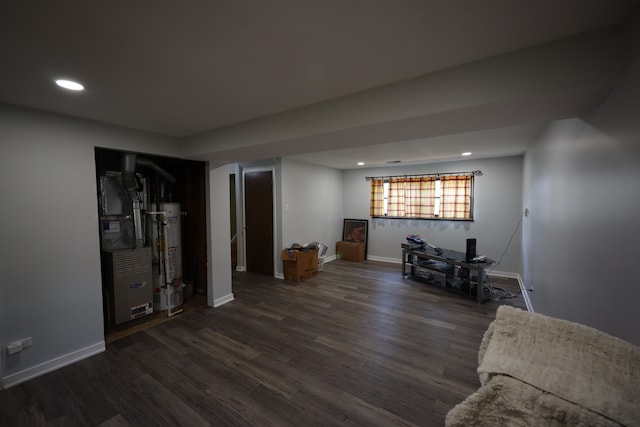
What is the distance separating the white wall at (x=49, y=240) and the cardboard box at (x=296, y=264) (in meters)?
2.56

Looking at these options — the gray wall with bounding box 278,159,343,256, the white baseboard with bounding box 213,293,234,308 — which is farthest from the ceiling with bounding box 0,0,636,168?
the gray wall with bounding box 278,159,343,256

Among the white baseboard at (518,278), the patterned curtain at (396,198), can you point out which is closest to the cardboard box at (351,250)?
the patterned curtain at (396,198)

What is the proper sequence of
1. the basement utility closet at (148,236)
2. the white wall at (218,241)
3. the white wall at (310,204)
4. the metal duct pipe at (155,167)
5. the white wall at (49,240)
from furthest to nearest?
the white wall at (310,204) < the white wall at (218,241) < the metal duct pipe at (155,167) < the basement utility closet at (148,236) < the white wall at (49,240)

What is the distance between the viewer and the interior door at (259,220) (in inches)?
182

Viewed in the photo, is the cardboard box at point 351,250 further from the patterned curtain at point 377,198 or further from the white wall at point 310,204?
the patterned curtain at point 377,198

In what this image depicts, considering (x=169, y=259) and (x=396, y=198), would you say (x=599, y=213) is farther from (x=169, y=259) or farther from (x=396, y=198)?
(x=396, y=198)

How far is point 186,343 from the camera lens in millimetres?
2486

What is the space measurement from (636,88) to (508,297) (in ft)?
11.5

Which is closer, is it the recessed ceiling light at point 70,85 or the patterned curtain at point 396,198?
the recessed ceiling light at point 70,85

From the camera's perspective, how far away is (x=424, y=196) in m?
5.24

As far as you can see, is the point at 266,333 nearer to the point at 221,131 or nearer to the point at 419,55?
the point at 221,131

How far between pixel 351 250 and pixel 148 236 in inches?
160

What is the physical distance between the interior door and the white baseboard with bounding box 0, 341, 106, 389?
8.63ft

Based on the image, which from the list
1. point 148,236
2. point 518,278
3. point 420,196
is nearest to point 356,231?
point 420,196
